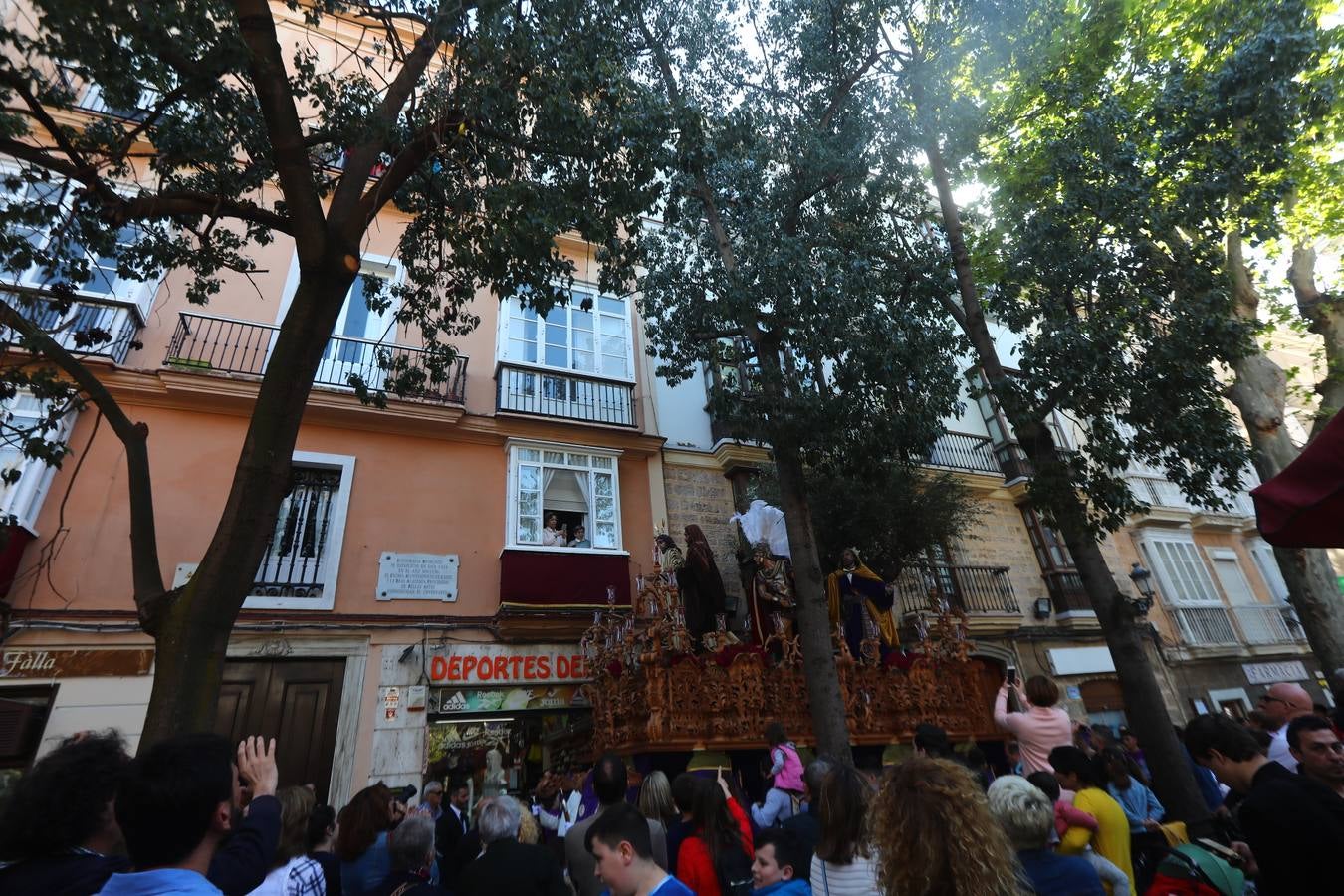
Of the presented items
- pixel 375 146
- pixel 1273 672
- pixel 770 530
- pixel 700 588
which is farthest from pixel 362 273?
pixel 1273 672

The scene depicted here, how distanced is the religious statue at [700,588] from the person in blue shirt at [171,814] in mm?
7350

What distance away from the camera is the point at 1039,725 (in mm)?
4805

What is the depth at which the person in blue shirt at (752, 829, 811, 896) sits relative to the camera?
2.76 metres

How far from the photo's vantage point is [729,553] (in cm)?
1188

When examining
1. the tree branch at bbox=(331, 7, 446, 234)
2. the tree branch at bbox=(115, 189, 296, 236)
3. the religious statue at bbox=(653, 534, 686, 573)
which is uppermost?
the tree branch at bbox=(331, 7, 446, 234)

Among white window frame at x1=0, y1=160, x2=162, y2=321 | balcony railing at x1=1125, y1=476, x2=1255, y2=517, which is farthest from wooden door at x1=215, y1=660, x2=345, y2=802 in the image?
balcony railing at x1=1125, y1=476, x2=1255, y2=517

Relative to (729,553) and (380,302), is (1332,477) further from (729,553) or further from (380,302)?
(729,553)

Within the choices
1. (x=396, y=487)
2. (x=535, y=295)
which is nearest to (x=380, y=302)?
(x=535, y=295)

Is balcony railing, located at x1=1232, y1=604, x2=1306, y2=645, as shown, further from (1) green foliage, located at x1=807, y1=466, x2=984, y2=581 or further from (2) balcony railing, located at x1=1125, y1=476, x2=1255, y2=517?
(1) green foliage, located at x1=807, y1=466, x2=984, y2=581

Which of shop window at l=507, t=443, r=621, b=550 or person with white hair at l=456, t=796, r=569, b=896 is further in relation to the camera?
shop window at l=507, t=443, r=621, b=550

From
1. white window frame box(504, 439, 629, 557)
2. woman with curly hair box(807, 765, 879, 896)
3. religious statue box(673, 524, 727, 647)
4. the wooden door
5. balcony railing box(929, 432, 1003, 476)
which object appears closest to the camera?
woman with curly hair box(807, 765, 879, 896)

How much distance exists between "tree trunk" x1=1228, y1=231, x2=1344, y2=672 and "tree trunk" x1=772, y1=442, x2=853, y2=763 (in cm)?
723

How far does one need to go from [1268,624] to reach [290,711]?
21449mm

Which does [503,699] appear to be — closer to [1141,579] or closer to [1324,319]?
[1141,579]
